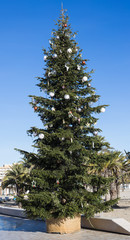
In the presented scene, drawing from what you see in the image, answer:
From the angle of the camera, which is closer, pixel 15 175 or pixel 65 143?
pixel 65 143

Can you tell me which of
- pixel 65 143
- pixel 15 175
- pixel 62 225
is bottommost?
pixel 62 225

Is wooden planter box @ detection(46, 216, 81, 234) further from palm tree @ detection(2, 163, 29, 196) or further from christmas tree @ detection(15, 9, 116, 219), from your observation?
palm tree @ detection(2, 163, 29, 196)

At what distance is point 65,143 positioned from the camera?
14.7m

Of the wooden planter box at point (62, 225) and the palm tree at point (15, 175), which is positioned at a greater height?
the palm tree at point (15, 175)

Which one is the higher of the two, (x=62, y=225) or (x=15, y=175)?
(x=15, y=175)

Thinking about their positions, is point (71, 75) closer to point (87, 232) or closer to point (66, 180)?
point (66, 180)

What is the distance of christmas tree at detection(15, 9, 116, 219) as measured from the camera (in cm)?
1369

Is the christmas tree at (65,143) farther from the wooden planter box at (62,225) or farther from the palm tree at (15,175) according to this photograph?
the palm tree at (15,175)

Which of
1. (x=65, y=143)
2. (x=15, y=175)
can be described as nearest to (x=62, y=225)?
(x=65, y=143)

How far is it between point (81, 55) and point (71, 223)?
10.5 m

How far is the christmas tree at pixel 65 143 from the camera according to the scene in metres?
13.7

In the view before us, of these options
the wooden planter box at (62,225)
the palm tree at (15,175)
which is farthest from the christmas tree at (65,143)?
the palm tree at (15,175)

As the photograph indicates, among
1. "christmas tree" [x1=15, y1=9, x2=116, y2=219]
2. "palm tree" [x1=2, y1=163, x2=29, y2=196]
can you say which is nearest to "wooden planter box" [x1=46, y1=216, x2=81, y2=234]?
"christmas tree" [x1=15, y1=9, x2=116, y2=219]

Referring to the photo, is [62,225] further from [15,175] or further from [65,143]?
[15,175]
